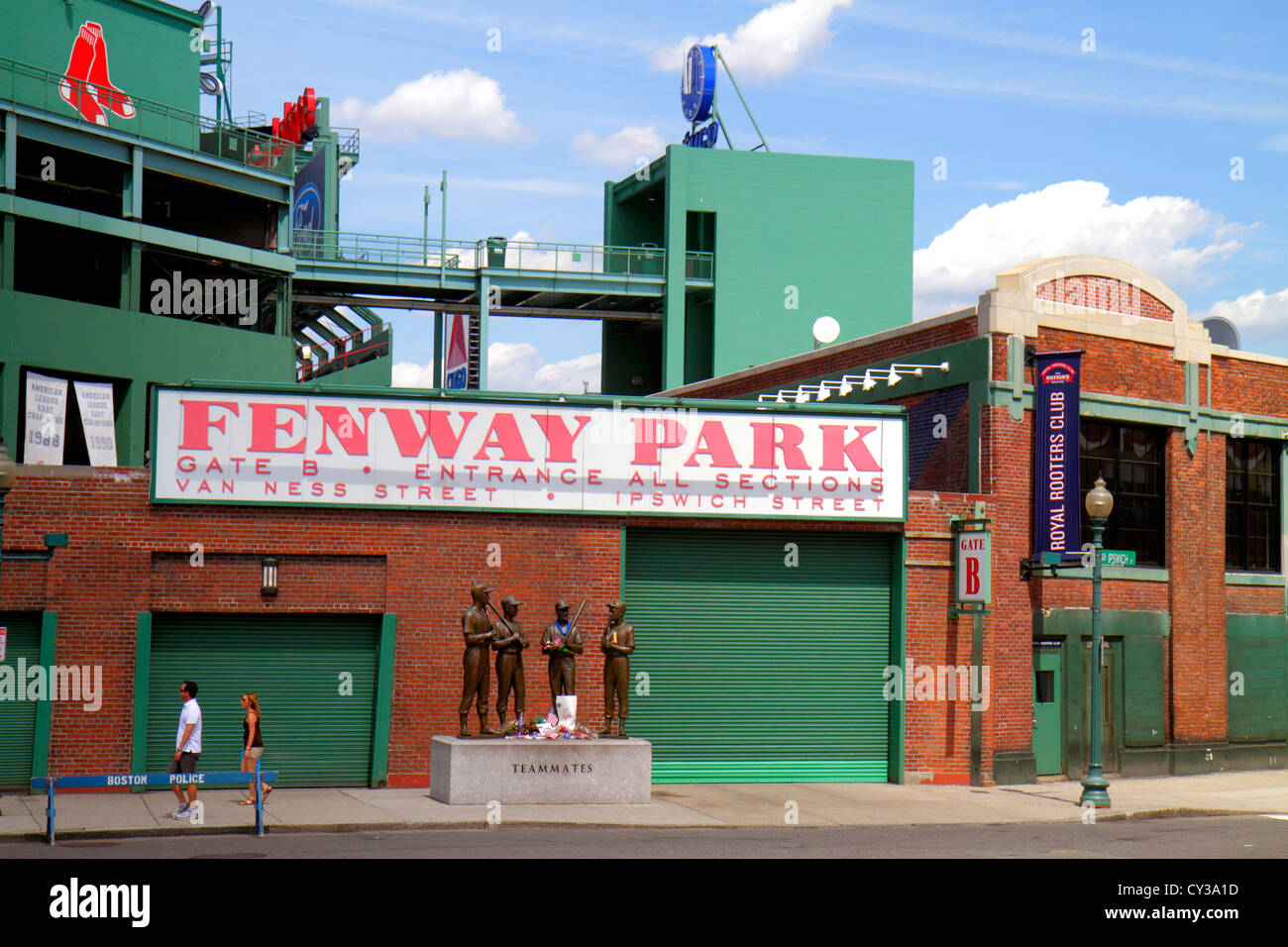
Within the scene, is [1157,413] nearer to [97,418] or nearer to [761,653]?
[761,653]

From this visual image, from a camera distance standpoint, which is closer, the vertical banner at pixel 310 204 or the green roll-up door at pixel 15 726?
the green roll-up door at pixel 15 726

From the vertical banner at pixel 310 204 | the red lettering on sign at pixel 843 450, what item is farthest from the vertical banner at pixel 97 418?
the red lettering on sign at pixel 843 450

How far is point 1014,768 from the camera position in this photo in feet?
81.7

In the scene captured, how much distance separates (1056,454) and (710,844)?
1169 centimetres

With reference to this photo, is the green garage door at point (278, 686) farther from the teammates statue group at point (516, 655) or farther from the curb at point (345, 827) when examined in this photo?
the curb at point (345, 827)

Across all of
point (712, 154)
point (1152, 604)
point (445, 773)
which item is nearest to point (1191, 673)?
point (1152, 604)

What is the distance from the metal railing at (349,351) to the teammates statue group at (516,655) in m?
40.7

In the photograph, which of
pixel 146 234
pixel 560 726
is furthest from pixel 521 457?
pixel 146 234

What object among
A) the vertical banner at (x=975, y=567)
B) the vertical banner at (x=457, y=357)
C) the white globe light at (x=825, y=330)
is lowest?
the vertical banner at (x=975, y=567)

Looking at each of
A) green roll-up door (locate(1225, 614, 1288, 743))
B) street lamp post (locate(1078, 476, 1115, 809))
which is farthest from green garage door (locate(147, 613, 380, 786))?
green roll-up door (locate(1225, 614, 1288, 743))

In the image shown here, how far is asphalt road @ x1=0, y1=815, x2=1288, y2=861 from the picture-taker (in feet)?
51.5

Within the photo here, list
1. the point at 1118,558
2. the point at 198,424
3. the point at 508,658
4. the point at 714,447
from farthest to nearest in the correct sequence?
the point at 1118,558 < the point at 714,447 < the point at 198,424 < the point at 508,658

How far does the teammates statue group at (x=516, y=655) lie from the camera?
20328 millimetres

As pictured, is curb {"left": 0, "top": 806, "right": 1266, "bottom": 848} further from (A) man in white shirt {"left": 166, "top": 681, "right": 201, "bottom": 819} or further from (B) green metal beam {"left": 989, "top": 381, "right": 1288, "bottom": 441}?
(B) green metal beam {"left": 989, "top": 381, "right": 1288, "bottom": 441}
